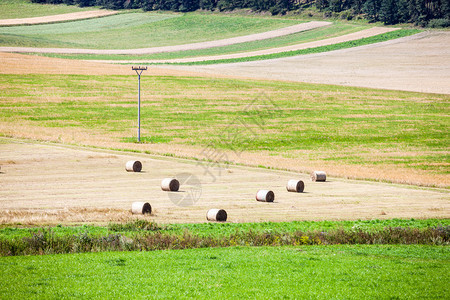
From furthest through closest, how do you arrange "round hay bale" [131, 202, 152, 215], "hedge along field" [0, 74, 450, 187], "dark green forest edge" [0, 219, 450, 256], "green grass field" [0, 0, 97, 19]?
"green grass field" [0, 0, 97, 19] → "hedge along field" [0, 74, 450, 187] → "round hay bale" [131, 202, 152, 215] → "dark green forest edge" [0, 219, 450, 256]

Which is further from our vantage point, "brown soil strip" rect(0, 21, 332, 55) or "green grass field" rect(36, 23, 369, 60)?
"green grass field" rect(36, 23, 369, 60)

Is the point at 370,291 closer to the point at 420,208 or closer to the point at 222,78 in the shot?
the point at 420,208

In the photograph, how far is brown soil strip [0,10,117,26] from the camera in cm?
17005

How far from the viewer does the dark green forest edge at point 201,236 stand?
67.5 feet

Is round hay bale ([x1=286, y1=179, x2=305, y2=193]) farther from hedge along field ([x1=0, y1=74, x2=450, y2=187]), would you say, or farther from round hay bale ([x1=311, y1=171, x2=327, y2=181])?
hedge along field ([x1=0, y1=74, x2=450, y2=187])

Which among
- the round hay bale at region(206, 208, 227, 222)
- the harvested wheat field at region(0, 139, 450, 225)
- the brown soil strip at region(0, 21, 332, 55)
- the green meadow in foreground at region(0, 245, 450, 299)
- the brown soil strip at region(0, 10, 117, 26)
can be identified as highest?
the brown soil strip at region(0, 10, 117, 26)

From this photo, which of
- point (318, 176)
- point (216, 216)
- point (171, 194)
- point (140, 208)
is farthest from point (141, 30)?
point (216, 216)

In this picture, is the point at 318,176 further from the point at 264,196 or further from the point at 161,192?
the point at 161,192

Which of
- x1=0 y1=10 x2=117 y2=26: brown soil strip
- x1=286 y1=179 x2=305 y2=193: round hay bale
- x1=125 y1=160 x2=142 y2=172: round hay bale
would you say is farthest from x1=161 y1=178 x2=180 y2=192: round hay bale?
x1=0 y1=10 x2=117 y2=26: brown soil strip

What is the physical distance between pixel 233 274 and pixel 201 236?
5148mm

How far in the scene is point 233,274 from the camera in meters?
17.8

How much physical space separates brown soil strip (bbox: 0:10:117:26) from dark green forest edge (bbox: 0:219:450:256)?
15713cm

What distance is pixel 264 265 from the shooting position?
18828 millimetres

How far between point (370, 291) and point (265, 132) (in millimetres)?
45954
